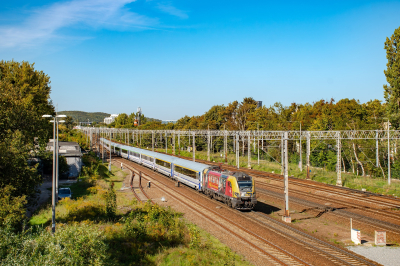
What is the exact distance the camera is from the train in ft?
71.9

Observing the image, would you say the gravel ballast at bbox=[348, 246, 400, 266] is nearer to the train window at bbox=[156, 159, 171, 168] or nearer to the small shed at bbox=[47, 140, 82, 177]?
the train window at bbox=[156, 159, 171, 168]

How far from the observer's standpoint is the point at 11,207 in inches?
608

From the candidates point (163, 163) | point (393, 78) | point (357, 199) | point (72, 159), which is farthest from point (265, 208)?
point (72, 159)

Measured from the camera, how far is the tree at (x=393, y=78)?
3431cm

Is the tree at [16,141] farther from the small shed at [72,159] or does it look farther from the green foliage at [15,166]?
the small shed at [72,159]

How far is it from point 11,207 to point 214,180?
1544 cm

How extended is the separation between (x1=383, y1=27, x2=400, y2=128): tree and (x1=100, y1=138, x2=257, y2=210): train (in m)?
23.1

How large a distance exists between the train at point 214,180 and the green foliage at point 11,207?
13.8 metres

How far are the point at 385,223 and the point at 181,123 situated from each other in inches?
3606

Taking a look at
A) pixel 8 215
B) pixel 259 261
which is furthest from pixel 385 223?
pixel 8 215

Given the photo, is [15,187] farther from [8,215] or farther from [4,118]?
[4,118]

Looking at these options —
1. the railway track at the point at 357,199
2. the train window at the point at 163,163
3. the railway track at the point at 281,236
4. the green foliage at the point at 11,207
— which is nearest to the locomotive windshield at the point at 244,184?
the railway track at the point at 281,236

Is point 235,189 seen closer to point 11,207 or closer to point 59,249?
point 11,207

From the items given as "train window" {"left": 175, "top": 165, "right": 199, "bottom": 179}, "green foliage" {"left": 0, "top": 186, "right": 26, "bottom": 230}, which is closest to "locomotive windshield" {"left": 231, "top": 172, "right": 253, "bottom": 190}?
"train window" {"left": 175, "top": 165, "right": 199, "bottom": 179}
